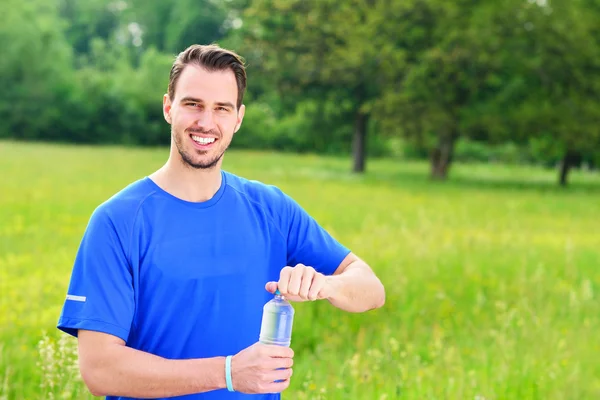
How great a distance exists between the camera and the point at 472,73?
33031 mm

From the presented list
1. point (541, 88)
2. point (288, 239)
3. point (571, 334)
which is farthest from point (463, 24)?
point (288, 239)

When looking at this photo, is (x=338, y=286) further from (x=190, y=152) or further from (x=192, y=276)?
(x=190, y=152)

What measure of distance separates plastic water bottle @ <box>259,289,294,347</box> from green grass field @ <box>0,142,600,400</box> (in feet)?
5.23

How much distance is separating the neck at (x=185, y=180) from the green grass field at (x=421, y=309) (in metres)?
1.38

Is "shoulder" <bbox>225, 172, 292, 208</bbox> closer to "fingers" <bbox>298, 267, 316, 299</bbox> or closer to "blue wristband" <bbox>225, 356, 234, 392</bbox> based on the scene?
"fingers" <bbox>298, 267, 316, 299</bbox>

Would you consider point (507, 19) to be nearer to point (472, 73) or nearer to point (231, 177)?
point (472, 73)

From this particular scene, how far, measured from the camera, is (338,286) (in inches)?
115

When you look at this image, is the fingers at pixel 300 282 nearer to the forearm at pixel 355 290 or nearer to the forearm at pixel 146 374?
the forearm at pixel 355 290

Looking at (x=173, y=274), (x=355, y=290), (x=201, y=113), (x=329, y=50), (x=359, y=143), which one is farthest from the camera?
(x=359, y=143)

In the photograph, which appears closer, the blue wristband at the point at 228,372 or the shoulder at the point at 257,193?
the blue wristband at the point at 228,372

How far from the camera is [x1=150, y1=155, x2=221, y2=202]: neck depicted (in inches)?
112

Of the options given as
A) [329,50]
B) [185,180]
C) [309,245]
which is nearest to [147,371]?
[185,180]

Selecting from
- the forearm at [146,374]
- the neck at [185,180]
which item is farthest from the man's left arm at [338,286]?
the neck at [185,180]

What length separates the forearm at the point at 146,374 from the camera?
2479 mm
